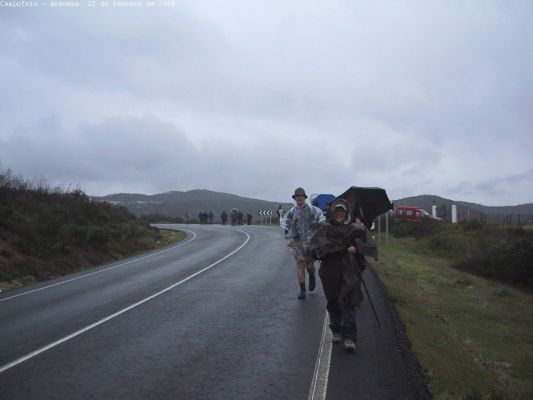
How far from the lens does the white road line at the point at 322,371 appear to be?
5.12m

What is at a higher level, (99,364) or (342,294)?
(342,294)

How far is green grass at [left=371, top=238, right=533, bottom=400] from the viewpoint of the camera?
6172 mm

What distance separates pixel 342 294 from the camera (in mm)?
6582

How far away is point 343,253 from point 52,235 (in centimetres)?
1663

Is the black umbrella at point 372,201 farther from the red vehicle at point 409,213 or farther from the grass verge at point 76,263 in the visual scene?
the red vehicle at point 409,213

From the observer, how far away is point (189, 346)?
6824 millimetres

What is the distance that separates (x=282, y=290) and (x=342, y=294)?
4.62 metres

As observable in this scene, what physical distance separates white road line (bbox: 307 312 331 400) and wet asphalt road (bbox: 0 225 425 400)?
0.05 meters

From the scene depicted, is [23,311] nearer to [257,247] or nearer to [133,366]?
[133,366]

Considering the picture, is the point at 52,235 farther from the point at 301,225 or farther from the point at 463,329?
the point at 463,329

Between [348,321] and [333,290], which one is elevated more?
[333,290]

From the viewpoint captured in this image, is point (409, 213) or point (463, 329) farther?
point (409, 213)

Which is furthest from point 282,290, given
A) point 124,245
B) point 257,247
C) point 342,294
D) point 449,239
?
point 449,239

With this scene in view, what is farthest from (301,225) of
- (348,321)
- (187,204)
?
(187,204)
